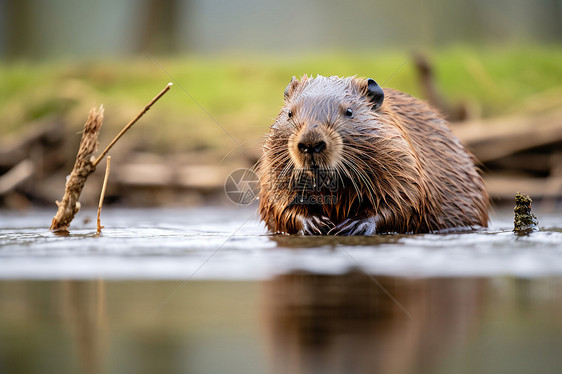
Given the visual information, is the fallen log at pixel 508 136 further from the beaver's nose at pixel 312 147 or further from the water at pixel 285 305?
the beaver's nose at pixel 312 147

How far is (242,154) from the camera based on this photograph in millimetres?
9148

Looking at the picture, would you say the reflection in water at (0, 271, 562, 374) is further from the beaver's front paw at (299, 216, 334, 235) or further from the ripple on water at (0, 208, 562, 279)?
the beaver's front paw at (299, 216, 334, 235)

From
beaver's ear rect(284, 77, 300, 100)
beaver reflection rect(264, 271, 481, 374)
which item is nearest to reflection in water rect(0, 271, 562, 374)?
beaver reflection rect(264, 271, 481, 374)

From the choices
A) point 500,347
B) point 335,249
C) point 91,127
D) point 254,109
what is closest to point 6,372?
point 500,347

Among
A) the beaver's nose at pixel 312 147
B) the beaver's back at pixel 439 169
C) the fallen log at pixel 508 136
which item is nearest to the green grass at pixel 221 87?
the fallen log at pixel 508 136

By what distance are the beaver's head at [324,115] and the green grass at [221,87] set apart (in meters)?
4.93

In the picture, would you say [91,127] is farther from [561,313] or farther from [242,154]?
[242,154]

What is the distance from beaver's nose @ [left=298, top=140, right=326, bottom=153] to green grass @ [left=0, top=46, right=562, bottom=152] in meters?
5.47

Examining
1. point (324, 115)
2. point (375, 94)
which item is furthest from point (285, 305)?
point (375, 94)

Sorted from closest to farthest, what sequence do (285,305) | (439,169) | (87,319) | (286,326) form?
(286,326), (87,319), (285,305), (439,169)

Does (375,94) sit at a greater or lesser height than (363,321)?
greater

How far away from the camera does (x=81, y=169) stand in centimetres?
487

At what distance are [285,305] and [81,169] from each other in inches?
107

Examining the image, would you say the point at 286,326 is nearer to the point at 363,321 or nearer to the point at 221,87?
the point at 363,321
